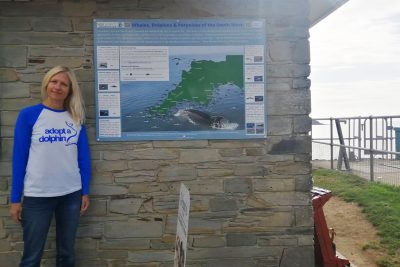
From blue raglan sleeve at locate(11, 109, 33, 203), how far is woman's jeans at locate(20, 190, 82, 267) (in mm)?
109

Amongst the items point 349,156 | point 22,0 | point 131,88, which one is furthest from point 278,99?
point 349,156

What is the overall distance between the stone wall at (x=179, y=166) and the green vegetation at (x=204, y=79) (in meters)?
0.34

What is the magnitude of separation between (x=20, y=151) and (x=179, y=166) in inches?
57.8

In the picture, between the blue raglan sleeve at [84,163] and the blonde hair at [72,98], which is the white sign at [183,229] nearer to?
the blue raglan sleeve at [84,163]

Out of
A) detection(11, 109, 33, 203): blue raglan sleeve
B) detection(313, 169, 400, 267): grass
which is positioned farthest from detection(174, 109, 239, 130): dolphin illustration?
detection(313, 169, 400, 267): grass

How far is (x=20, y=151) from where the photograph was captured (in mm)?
3764

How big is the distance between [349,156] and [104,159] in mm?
9281

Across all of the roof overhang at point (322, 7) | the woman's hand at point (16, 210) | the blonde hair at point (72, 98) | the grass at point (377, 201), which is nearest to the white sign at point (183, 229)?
the blonde hair at point (72, 98)

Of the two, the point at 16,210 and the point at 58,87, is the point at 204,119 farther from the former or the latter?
the point at 16,210

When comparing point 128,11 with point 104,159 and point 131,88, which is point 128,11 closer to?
point 131,88

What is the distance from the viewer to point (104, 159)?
4.44m

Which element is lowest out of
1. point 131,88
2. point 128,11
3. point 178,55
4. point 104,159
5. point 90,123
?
point 104,159

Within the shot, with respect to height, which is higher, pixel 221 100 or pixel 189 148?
pixel 221 100

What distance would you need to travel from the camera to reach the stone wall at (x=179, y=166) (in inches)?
171
